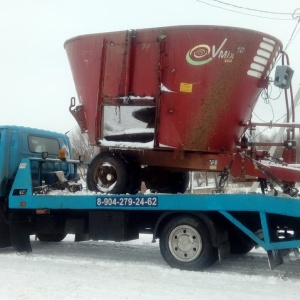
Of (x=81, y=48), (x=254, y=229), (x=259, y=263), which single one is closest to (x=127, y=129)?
(x=81, y=48)

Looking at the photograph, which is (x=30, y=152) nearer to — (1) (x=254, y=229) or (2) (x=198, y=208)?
(2) (x=198, y=208)

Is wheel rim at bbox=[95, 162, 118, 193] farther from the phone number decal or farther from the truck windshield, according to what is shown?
the truck windshield

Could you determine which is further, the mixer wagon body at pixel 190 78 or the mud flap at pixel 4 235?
the mud flap at pixel 4 235

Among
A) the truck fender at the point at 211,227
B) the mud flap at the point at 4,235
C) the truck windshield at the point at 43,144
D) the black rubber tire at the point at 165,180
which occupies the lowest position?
the mud flap at the point at 4,235

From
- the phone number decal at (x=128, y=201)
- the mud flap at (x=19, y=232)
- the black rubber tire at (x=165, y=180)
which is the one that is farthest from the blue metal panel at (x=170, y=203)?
the black rubber tire at (x=165, y=180)

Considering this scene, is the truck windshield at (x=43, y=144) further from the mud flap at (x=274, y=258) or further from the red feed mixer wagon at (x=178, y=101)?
the mud flap at (x=274, y=258)

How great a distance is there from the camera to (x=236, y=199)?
22.1ft

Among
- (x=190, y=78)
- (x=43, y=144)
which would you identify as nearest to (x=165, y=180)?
(x=190, y=78)

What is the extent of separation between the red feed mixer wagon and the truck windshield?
5.55 ft

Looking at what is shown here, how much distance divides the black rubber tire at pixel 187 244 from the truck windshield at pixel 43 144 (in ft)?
10.7

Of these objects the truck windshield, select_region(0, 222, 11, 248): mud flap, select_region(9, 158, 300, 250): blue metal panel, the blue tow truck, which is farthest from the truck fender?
the truck windshield

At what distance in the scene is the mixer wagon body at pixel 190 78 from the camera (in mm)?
7254

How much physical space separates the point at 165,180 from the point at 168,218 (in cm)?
153

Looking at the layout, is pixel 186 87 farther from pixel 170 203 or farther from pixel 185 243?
pixel 185 243
